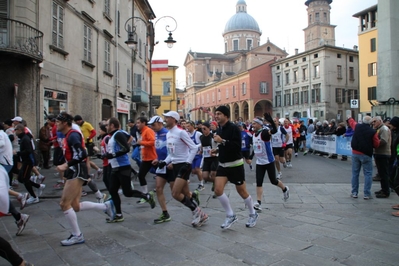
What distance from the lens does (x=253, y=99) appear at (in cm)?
6209

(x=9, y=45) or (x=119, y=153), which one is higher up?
(x=9, y=45)

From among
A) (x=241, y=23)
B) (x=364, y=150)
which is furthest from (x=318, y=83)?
(x=364, y=150)

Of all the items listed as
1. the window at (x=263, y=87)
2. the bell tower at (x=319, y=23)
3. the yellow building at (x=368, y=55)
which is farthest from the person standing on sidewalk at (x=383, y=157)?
the bell tower at (x=319, y=23)

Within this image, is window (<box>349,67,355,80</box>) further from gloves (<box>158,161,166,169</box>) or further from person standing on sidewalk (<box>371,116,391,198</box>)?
gloves (<box>158,161,166,169</box>)

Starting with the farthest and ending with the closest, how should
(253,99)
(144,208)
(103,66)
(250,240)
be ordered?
(253,99) → (103,66) → (144,208) → (250,240)

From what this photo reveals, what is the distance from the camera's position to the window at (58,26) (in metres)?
13.9

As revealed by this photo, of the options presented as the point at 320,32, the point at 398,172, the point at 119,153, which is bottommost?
the point at 398,172

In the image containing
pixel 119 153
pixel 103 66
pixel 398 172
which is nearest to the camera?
pixel 119 153

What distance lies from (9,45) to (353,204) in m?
11.3

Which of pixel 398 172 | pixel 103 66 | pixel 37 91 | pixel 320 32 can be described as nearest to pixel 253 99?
pixel 320 32

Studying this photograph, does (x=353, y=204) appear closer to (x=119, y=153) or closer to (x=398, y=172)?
(x=398, y=172)

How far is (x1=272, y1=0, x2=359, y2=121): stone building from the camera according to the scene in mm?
50094

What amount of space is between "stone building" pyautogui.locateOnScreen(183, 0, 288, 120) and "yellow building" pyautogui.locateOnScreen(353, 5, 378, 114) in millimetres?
19433

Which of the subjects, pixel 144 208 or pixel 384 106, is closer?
pixel 144 208
